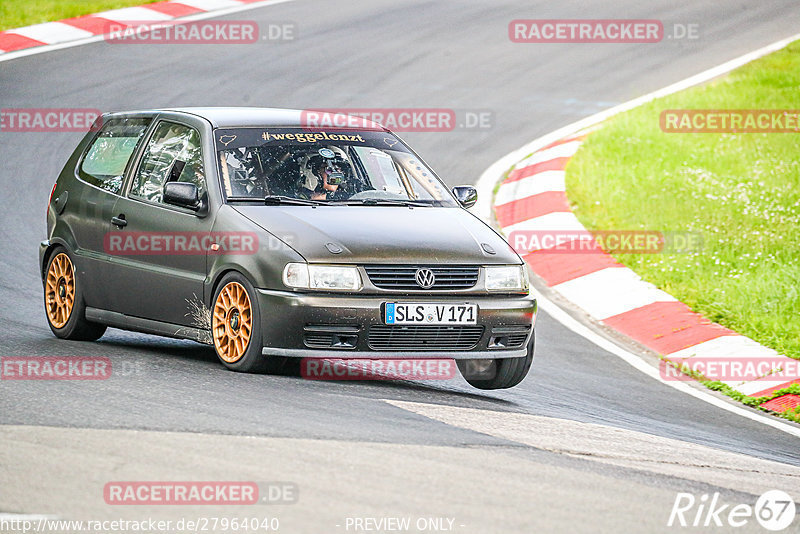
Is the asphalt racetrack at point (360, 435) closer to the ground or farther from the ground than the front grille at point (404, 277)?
closer to the ground

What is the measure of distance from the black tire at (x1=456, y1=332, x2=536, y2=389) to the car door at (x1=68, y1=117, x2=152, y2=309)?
2.41 m

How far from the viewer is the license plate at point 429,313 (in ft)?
25.6

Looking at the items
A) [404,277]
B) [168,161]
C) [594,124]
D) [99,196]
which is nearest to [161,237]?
[168,161]

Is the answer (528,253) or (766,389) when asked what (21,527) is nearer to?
(766,389)

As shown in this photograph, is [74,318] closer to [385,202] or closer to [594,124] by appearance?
[385,202]

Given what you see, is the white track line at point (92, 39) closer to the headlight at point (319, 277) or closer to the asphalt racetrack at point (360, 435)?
the asphalt racetrack at point (360, 435)

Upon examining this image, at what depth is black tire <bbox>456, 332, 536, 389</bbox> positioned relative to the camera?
28.3 ft

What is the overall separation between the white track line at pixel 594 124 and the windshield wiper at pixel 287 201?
3.22m

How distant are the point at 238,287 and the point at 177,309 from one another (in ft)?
2.25

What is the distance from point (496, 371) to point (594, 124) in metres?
10.2

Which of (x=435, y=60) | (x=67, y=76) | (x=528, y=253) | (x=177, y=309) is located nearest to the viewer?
(x=177, y=309)

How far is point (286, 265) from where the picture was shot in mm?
7754

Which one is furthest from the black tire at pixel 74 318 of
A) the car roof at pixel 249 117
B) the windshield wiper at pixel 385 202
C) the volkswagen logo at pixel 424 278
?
the volkswagen logo at pixel 424 278

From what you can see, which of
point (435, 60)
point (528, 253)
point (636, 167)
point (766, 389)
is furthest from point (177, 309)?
point (435, 60)
